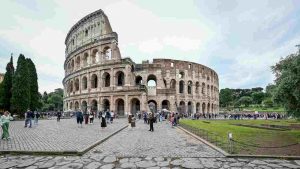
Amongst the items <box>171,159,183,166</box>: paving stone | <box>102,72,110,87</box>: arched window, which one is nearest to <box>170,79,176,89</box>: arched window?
<box>102,72,110,87</box>: arched window

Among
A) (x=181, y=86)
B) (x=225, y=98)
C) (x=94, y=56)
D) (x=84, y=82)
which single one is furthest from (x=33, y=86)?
(x=225, y=98)

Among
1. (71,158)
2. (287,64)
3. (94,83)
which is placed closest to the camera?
(71,158)

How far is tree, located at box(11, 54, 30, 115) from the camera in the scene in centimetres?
3429

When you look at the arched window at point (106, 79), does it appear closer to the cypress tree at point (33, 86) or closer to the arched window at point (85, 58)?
the arched window at point (85, 58)

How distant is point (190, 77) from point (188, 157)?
45.4 meters

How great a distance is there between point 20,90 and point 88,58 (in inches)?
647

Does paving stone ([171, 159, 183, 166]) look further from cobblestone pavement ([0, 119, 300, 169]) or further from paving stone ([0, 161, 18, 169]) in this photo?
paving stone ([0, 161, 18, 169])

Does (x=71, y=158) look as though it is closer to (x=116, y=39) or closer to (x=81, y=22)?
(x=116, y=39)

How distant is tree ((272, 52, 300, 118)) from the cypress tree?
33.5 meters

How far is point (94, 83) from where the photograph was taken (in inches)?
Answer: 1913

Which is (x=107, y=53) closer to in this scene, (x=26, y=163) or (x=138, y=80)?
(x=138, y=80)

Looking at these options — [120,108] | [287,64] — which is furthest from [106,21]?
[287,64]

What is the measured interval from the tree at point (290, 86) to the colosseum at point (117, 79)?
28008 millimetres

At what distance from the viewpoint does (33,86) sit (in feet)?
129
